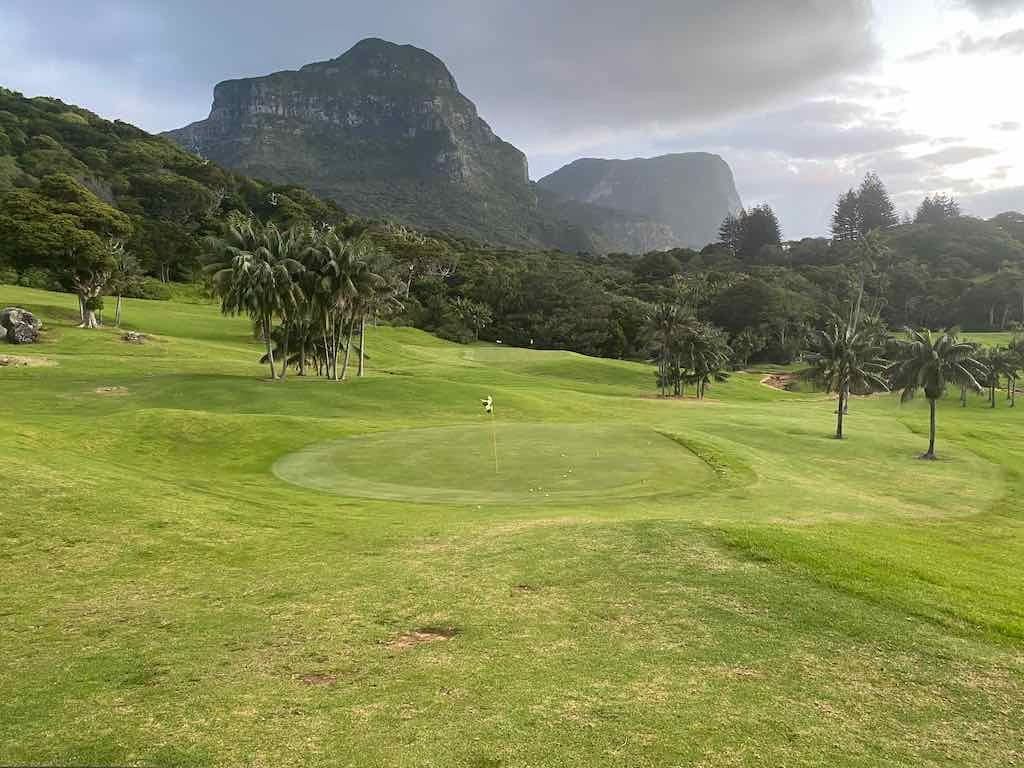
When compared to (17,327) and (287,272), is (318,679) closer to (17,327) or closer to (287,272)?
(287,272)

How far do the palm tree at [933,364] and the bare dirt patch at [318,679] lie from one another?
136 ft

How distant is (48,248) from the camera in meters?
67.8

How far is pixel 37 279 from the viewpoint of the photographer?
89000mm

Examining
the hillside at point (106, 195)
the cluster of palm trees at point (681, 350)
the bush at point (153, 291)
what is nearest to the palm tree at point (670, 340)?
the cluster of palm trees at point (681, 350)

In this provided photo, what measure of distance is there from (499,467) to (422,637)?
15.0 metres

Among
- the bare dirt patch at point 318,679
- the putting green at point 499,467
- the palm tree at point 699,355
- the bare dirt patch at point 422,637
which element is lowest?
the putting green at point 499,467

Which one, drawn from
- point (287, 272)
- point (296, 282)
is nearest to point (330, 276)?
point (296, 282)

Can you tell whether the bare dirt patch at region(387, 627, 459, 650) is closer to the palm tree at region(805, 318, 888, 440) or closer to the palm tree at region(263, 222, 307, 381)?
the palm tree at region(805, 318, 888, 440)

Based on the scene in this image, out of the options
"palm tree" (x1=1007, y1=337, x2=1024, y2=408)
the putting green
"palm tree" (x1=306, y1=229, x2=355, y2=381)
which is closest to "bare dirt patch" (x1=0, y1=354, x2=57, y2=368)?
"palm tree" (x1=306, y1=229, x2=355, y2=381)

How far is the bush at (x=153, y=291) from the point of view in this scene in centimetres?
9807

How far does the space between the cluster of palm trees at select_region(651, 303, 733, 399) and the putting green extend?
45.7m

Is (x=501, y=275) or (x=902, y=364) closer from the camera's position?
(x=902, y=364)

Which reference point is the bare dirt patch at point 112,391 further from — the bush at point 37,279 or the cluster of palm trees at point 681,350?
the bush at point 37,279

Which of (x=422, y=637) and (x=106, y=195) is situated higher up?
(x=106, y=195)
